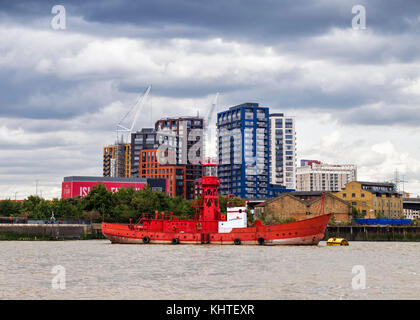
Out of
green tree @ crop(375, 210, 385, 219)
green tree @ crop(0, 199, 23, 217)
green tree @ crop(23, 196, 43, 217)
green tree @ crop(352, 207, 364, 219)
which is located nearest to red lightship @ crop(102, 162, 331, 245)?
green tree @ crop(23, 196, 43, 217)

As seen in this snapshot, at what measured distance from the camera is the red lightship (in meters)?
101

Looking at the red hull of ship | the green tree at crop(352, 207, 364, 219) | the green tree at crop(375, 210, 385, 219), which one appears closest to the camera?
the red hull of ship

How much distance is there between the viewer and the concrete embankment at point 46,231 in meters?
127

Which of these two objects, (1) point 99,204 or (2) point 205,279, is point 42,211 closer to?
(1) point 99,204

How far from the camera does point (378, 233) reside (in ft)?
481

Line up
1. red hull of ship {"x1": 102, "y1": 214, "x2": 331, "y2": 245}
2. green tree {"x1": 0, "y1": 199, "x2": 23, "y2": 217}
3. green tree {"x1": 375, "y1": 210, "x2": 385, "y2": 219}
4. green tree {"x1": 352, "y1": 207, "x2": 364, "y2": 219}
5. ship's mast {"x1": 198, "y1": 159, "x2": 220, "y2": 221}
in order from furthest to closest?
green tree {"x1": 375, "y1": 210, "x2": 385, "y2": 219}, green tree {"x1": 352, "y1": 207, "x2": 364, "y2": 219}, green tree {"x1": 0, "y1": 199, "x2": 23, "y2": 217}, ship's mast {"x1": 198, "y1": 159, "x2": 220, "y2": 221}, red hull of ship {"x1": 102, "y1": 214, "x2": 331, "y2": 245}

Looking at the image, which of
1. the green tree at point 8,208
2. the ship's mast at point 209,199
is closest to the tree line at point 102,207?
the green tree at point 8,208

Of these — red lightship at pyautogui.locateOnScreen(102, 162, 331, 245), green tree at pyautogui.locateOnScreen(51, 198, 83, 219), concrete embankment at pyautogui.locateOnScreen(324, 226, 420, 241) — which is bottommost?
concrete embankment at pyautogui.locateOnScreen(324, 226, 420, 241)

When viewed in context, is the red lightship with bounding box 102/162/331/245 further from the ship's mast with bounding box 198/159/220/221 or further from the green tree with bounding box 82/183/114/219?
the green tree with bounding box 82/183/114/219

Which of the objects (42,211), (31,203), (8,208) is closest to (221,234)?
(42,211)

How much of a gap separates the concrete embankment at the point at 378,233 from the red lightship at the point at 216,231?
152 feet

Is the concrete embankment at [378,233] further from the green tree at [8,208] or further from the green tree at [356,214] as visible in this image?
the green tree at [8,208]
